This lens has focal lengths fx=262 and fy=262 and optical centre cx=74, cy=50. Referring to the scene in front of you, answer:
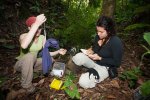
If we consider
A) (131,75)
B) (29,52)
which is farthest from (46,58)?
(131,75)

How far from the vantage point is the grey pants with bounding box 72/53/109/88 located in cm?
475

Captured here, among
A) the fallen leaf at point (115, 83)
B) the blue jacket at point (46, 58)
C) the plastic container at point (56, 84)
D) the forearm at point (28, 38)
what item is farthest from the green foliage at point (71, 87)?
the forearm at point (28, 38)

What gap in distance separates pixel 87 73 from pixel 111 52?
1.94 ft

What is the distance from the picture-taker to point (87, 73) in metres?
4.87

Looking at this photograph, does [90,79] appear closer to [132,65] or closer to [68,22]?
[132,65]

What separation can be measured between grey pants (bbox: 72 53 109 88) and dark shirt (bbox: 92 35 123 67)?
11cm

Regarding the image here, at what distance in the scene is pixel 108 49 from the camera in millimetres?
4816

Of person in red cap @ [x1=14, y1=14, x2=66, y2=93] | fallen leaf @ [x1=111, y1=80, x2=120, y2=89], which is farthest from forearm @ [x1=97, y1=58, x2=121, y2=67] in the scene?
person in red cap @ [x1=14, y1=14, x2=66, y2=93]

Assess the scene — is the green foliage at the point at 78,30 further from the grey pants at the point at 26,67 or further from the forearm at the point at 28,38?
the forearm at the point at 28,38

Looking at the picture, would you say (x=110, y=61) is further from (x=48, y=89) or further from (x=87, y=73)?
(x=48, y=89)

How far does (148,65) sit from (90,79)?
174 cm

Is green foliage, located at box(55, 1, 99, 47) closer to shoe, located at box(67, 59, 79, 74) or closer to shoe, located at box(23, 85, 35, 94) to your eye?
shoe, located at box(67, 59, 79, 74)

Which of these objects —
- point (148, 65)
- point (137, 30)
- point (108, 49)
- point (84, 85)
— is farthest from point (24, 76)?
point (137, 30)

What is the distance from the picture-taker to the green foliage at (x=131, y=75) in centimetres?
503
